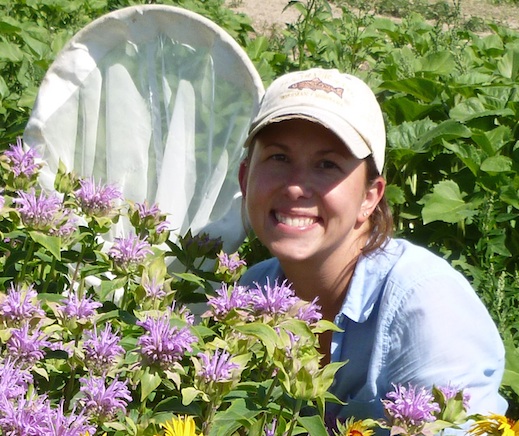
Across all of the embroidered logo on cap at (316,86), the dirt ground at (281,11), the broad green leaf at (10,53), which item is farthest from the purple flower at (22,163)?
the dirt ground at (281,11)

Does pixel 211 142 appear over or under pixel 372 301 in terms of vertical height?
over

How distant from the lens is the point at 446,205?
121 inches

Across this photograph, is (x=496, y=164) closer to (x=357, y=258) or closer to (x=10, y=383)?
(x=357, y=258)

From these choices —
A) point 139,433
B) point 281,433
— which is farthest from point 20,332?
point 281,433

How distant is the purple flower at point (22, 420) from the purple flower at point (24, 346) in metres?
0.22

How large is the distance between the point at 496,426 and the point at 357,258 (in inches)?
36.8

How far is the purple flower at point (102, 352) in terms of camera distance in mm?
1439

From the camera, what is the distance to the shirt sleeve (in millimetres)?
1992

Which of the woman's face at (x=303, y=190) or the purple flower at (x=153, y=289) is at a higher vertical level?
the woman's face at (x=303, y=190)

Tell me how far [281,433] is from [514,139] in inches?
85.7

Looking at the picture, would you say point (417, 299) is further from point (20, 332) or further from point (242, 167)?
point (20, 332)

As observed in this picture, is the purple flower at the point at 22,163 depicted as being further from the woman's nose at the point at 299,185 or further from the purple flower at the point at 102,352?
the purple flower at the point at 102,352

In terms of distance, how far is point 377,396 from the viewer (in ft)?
6.79

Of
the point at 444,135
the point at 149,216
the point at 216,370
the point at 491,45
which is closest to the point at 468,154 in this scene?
the point at 444,135
